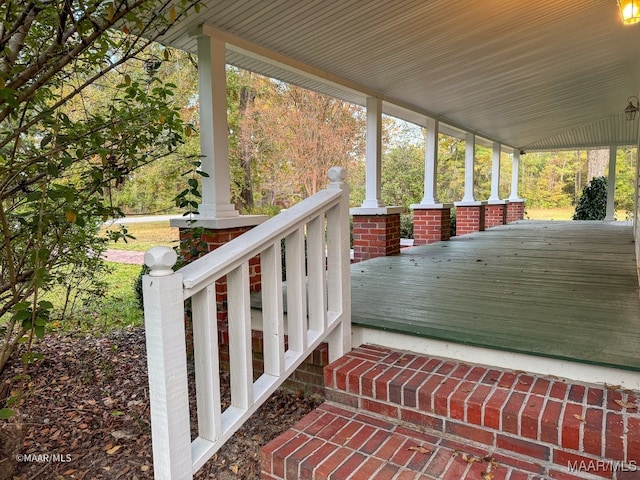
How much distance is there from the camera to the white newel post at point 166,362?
1.24m

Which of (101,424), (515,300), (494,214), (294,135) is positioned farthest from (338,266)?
(294,135)

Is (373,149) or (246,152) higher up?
(246,152)

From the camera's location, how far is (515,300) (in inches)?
114

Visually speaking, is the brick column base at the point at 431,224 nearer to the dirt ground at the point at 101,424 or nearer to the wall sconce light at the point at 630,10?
the wall sconce light at the point at 630,10

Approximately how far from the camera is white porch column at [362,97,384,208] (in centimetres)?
510

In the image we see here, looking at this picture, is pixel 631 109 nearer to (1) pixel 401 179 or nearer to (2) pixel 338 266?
(2) pixel 338 266

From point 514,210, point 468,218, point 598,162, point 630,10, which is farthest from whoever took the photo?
point 598,162

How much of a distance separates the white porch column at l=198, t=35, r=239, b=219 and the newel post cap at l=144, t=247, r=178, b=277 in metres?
1.82

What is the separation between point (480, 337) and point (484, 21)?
3.00m

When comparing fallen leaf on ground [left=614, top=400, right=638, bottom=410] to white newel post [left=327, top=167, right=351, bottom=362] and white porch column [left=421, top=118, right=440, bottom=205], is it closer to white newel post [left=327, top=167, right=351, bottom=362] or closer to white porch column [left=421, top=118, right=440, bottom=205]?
white newel post [left=327, top=167, right=351, bottom=362]

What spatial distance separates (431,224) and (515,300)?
4.10 m

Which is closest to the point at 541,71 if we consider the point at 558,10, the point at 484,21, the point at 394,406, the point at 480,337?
the point at 558,10

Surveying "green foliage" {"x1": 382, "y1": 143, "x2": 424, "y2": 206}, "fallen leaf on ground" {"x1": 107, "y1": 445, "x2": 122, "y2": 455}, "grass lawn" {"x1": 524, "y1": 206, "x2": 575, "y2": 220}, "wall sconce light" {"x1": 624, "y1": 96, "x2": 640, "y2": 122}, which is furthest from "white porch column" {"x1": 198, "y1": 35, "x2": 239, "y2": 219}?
"grass lawn" {"x1": 524, "y1": 206, "x2": 575, "y2": 220}

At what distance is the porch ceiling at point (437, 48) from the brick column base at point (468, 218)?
223cm
